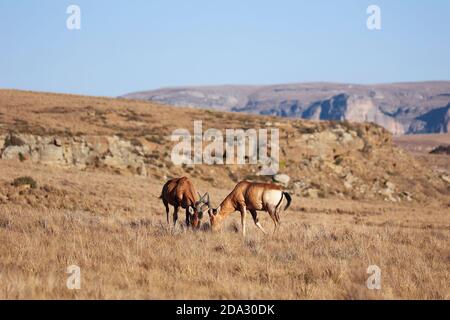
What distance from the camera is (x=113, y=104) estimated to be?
7231 centimetres

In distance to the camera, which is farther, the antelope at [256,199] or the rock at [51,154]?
the rock at [51,154]

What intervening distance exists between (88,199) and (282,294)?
20.9 metres

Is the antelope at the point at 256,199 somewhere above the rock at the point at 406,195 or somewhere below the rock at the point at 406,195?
above

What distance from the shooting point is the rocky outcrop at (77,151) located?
4497 cm

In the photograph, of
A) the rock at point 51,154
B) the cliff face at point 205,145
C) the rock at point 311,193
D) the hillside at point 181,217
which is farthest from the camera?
the rock at point 311,193

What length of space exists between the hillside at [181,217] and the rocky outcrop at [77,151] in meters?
0.13

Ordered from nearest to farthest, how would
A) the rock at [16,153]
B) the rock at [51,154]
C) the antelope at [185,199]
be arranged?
1. the antelope at [185,199]
2. the rock at [16,153]
3. the rock at [51,154]

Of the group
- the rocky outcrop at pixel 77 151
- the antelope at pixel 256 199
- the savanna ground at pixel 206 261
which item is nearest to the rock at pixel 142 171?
the rocky outcrop at pixel 77 151

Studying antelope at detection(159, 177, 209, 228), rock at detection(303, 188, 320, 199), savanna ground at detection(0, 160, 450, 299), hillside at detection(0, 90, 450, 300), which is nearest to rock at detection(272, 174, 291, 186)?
hillside at detection(0, 90, 450, 300)

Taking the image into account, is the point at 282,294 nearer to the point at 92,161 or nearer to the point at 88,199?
the point at 88,199

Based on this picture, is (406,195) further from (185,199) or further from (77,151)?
(185,199)

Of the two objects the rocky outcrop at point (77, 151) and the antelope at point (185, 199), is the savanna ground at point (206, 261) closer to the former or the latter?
the antelope at point (185, 199)
